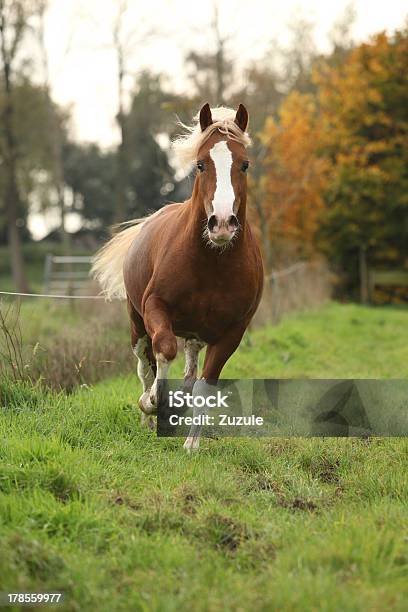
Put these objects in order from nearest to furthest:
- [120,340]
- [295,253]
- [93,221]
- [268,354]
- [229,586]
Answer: [229,586] < [120,340] < [268,354] < [295,253] < [93,221]

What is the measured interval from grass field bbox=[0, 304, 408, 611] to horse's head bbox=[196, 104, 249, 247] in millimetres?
1665

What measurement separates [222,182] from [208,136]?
1.76ft

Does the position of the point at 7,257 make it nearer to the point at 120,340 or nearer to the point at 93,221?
the point at 93,221

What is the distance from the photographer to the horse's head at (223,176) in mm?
4844

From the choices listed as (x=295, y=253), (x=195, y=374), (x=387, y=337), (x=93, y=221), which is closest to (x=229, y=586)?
(x=195, y=374)

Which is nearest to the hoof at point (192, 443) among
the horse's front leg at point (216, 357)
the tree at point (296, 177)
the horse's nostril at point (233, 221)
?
the horse's front leg at point (216, 357)

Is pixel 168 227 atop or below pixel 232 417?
atop

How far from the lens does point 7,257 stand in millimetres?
43375

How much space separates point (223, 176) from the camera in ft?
16.6

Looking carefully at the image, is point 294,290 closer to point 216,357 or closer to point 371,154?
point 371,154

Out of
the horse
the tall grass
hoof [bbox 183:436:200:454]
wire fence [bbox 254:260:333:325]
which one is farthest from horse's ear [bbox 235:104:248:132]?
wire fence [bbox 254:260:333:325]

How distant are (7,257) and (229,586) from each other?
42041 mm

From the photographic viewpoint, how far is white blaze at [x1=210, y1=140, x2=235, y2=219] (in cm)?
486

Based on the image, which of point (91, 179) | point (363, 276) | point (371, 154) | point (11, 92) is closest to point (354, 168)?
point (371, 154)
